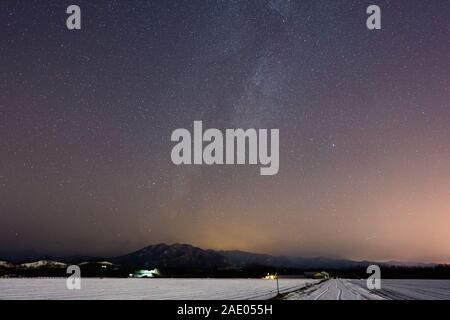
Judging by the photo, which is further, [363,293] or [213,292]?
[213,292]

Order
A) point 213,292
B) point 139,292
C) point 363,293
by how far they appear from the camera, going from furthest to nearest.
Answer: point 213,292, point 139,292, point 363,293

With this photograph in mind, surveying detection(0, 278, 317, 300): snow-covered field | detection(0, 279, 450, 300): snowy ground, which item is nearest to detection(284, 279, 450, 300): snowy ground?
detection(0, 279, 450, 300): snowy ground

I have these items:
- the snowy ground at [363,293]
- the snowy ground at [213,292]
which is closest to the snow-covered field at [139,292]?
the snowy ground at [213,292]

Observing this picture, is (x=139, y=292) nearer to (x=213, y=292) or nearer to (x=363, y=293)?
(x=213, y=292)

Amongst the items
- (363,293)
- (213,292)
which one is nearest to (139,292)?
(213,292)

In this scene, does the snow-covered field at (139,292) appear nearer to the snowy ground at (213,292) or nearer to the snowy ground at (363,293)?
the snowy ground at (213,292)

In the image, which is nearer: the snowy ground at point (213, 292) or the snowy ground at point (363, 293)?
the snowy ground at point (363, 293)
